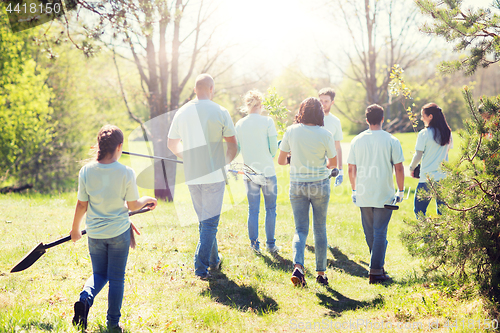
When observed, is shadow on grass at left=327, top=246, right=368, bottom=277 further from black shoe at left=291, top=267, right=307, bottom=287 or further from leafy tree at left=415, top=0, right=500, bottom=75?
leafy tree at left=415, top=0, right=500, bottom=75

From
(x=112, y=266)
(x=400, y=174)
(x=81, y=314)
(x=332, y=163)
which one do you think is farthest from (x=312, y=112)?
(x=81, y=314)

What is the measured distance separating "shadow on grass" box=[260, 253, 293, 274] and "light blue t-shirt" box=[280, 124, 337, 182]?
1318mm

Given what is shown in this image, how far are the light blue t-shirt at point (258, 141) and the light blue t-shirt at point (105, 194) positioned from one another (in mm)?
2384

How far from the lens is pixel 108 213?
2967 millimetres

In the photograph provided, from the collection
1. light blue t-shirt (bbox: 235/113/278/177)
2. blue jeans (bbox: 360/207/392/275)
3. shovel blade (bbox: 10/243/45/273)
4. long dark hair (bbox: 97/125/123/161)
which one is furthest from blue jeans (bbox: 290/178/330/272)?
shovel blade (bbox: 10/243/45/273)

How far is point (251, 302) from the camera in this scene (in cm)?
371

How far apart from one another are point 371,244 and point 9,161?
13.3 meters

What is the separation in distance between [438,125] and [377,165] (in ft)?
4.47

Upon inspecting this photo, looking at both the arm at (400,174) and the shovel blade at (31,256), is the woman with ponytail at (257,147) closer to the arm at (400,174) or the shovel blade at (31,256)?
the arm at (400,174)

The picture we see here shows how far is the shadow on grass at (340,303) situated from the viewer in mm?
3720

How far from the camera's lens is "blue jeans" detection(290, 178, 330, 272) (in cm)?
416

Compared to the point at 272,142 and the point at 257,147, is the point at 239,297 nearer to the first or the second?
the point at 257,147

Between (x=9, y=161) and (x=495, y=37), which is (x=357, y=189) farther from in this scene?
(x=9, y=161)

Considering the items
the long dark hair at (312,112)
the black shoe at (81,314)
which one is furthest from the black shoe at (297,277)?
the black shoe at (81,314)
